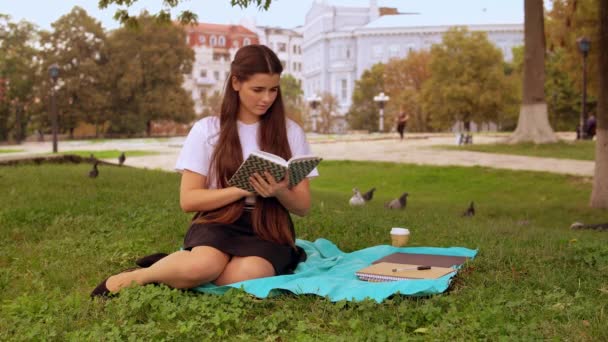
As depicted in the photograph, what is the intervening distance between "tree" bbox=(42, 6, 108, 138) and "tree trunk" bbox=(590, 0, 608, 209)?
37498 millimetres

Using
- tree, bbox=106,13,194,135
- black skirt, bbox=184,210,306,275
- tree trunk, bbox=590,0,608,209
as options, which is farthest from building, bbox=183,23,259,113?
black skirt, bbox=184,210,306,275

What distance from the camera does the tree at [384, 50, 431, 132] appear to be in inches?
1964

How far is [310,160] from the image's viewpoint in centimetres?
354

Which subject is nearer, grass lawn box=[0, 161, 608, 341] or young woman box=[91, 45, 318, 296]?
grass lawn box=[0, 161, 608, 341]

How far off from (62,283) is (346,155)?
16254 mm

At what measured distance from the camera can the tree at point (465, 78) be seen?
1597 inches

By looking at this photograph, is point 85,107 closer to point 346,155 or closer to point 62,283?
point 346,155

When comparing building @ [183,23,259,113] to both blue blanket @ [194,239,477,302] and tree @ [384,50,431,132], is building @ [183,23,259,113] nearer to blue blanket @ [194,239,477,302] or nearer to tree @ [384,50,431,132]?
tree @ [384,50,431,132]

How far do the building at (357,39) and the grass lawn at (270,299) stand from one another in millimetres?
59397

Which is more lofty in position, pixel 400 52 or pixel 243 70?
pixel 400 52

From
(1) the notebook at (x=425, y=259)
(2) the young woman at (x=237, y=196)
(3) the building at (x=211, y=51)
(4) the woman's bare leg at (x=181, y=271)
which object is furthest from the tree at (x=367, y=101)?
(4) the woman's bare leg at (x=181, y=271)

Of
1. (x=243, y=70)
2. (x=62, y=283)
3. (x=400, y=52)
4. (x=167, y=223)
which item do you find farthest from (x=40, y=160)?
(x=400, y=52)

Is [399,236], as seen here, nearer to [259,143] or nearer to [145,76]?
[259,143]

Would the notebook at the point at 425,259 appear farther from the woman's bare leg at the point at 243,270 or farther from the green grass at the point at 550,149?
the green grass at the point at 550,149
